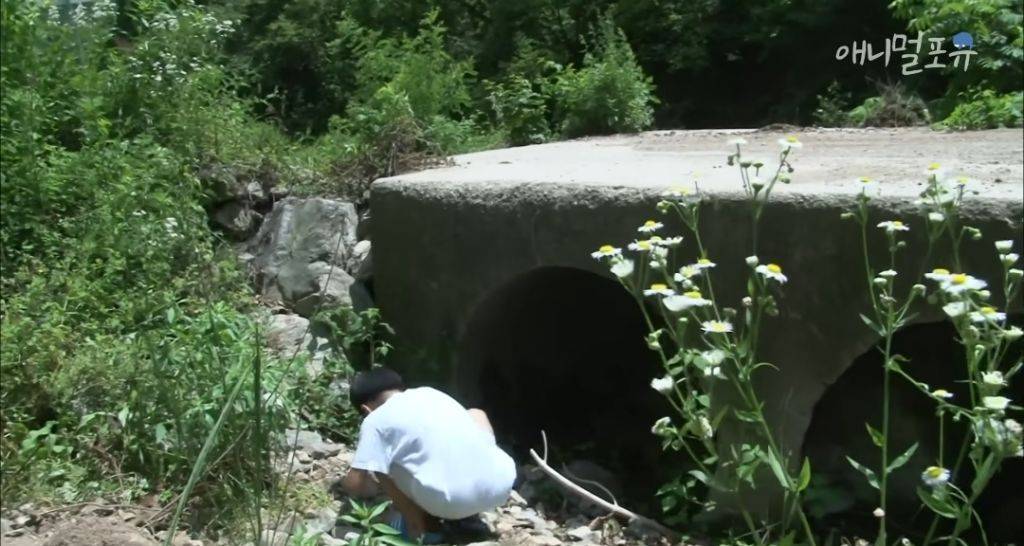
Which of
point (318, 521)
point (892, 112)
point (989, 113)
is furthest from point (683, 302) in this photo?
point (892, 112)

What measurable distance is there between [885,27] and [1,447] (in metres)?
9.01

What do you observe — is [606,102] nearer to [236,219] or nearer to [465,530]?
[236,219]

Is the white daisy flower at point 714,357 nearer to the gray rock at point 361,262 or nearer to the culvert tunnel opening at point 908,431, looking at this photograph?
the culvert tunnel opening at point 908,431

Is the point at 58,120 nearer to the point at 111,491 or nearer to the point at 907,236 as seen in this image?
the point at 111,491

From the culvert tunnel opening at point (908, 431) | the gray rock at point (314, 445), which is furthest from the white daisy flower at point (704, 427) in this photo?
the gray rock at point (314, 445)

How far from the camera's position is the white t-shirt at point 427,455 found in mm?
4539

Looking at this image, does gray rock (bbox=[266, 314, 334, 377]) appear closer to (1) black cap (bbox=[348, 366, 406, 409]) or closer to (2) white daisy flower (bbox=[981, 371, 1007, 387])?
(1) black cap (bbox=[348, 366, 406, 409])

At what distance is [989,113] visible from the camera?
6.80 m

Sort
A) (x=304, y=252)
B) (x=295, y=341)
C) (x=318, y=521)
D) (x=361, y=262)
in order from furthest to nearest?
(x=304, y=252)
(x=361, y=262)
(x=295, y=341)
(x=318, y=521)

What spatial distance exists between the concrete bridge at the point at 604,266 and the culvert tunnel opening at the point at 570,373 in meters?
0.01

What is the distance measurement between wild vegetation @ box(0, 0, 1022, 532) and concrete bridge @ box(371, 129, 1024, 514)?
1.03 ft

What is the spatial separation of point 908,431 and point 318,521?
2.69 m

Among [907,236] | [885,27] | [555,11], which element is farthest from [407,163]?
[555,11]

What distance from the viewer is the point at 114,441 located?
4.82 meters
